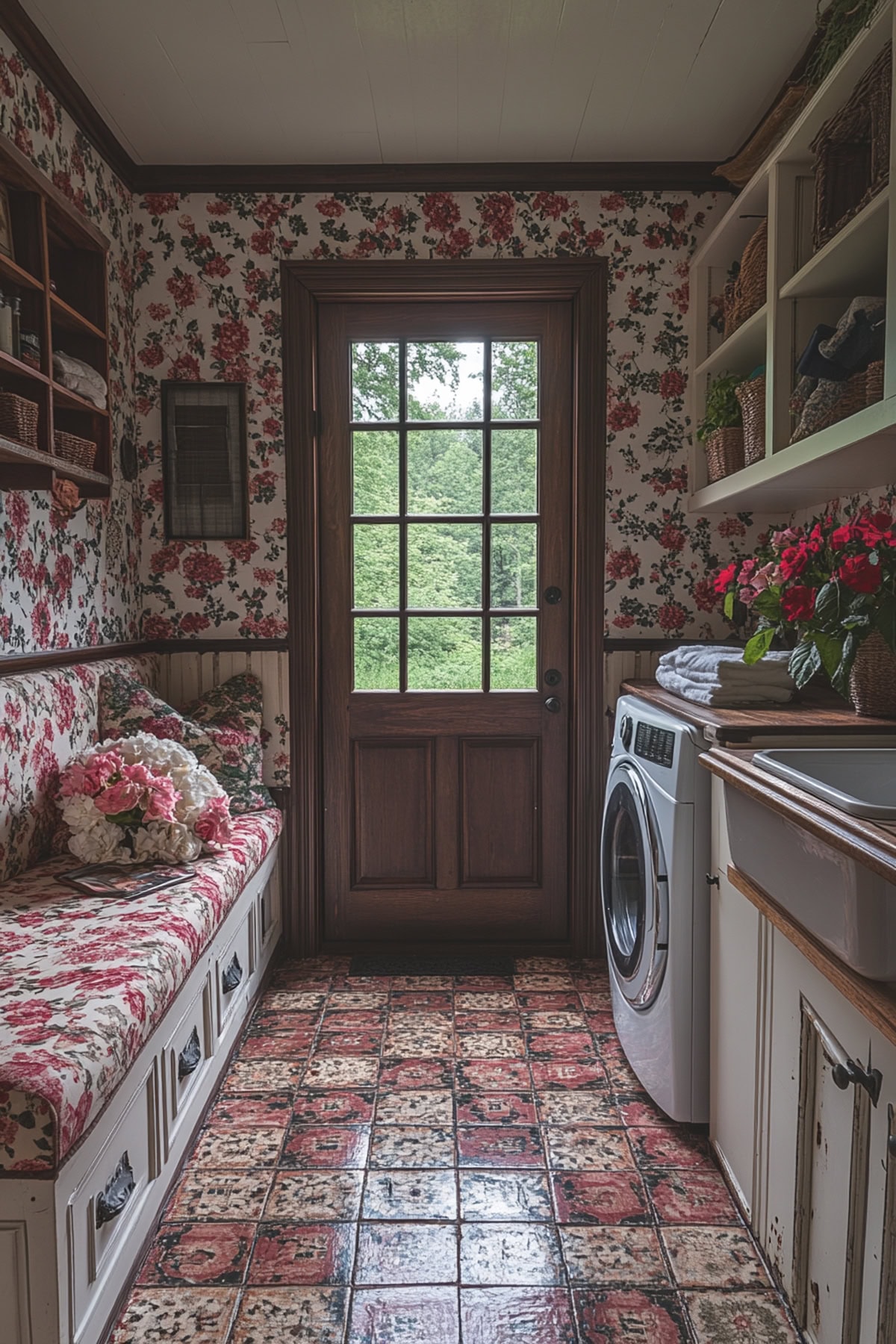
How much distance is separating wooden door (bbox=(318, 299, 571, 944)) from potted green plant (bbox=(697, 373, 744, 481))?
0.57m

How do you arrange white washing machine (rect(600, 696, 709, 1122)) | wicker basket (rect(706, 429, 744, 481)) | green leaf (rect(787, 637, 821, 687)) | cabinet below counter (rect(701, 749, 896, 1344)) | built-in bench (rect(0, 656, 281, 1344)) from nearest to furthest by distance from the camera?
cabinet below counter (rect(701, 749, 896, 1344)) → built-in bench (rect(0, 656, 281, 1344)) → green leaf (rect(787, 637, 821, 687)) → white washing machine (rect(600, 696, 709, 1122)) → wicker basket (rect(706, 429, 744, 481))

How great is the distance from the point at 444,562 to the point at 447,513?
0.17 meters

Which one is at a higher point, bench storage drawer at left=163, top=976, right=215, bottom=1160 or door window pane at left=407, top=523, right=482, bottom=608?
door window pane at left=407, top=523, right=482, bottom=608

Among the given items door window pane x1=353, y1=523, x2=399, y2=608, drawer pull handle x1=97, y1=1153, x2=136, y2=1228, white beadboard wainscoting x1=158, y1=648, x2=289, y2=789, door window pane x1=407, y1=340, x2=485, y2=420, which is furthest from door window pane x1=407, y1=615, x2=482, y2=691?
drawer pull handle x1=97, y1=1153, x2=136, y2=1228

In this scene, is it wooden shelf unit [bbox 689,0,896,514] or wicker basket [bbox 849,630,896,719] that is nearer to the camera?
wooden shelf unit [bbox 689,0,896,514]

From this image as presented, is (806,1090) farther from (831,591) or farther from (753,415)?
(753,415)

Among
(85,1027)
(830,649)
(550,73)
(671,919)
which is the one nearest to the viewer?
(85,1027)

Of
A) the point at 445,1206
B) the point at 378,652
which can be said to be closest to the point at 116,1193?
the point at 445,1206

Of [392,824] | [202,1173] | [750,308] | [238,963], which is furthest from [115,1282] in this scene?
[750,308]

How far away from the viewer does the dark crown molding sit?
2951 millimetres

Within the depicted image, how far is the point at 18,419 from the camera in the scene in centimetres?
184

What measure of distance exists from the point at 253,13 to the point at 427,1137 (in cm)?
267

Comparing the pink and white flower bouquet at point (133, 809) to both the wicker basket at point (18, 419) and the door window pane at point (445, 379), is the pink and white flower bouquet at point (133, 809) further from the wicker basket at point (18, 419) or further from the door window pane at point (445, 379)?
the door window pane at point (445, 379)

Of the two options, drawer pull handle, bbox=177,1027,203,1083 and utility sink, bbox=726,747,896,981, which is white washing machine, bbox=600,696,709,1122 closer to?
utility sink, bbox=726,747,896,981
